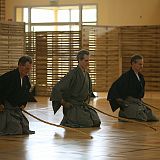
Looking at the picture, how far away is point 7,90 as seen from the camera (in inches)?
301

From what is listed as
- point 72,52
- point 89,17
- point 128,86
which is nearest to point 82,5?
point 89,17

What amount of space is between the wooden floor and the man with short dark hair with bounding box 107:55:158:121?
44 cm

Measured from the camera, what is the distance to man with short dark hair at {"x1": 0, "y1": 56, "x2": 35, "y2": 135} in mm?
7648

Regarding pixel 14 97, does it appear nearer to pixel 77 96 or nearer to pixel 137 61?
pixel 77 96

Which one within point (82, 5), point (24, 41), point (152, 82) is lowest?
point (152, 82)

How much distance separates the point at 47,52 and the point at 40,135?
31.3ft

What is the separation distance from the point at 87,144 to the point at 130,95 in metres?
3.24

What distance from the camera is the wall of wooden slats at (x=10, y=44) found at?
608 inches

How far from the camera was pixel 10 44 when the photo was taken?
1566 cm

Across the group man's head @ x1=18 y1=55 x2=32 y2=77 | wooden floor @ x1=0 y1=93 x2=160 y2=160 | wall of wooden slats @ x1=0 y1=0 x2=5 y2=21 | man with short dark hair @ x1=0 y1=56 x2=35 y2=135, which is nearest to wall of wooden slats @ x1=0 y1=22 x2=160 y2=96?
wall of wooden slats @ x1=0 y1=0 x2=5 y2=21

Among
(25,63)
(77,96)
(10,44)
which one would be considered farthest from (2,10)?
(25,63)

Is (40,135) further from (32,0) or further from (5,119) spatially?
(32,0)

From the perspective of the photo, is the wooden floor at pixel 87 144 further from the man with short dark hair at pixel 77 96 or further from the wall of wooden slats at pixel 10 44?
the wall of wooden slats at pixel 10 44

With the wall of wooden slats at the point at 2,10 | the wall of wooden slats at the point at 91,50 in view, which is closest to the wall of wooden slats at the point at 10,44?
the wall of wooden slats at the point at 91,50
